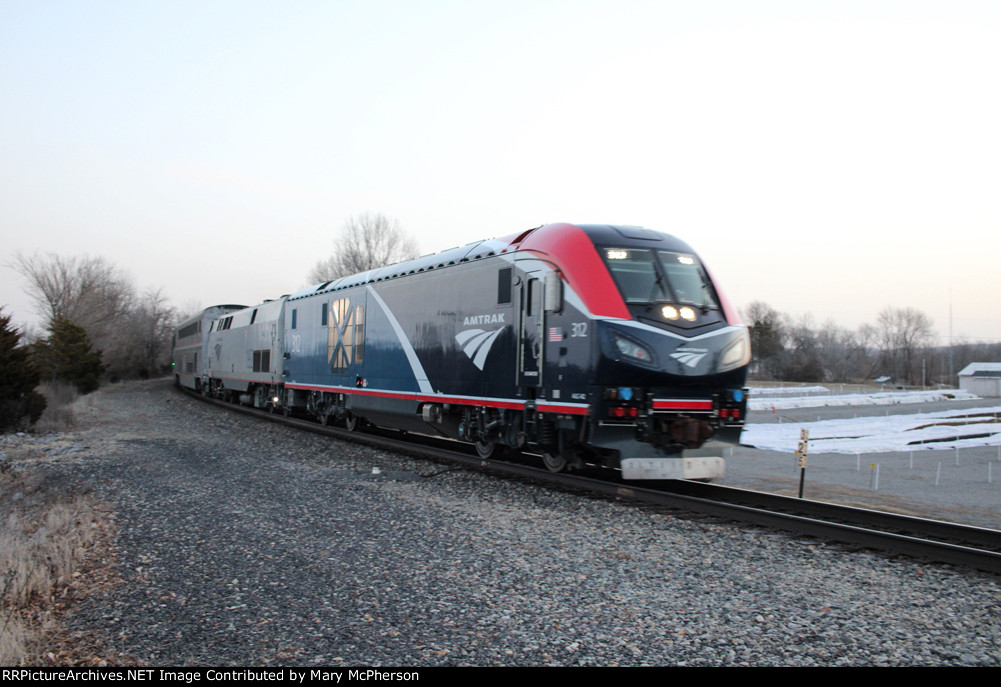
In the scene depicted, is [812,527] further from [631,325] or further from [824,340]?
[824,340]

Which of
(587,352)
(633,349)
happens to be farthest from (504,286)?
(633,349)

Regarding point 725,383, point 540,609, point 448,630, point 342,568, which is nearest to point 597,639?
point 540,609

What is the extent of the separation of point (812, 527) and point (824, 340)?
5744 inches

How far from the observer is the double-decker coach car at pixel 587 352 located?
868cm

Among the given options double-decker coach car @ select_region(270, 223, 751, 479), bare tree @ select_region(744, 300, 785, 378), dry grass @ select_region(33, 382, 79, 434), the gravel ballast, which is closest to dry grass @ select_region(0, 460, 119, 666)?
the gravel ballast

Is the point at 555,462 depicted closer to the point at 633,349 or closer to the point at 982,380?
the point at 633,349

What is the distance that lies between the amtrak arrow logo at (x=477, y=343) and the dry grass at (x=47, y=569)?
18.5 ft

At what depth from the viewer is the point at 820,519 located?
7711mm

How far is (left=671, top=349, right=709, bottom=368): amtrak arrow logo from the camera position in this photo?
870 cm

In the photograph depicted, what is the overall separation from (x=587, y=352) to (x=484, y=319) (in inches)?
110

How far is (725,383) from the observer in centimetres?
911

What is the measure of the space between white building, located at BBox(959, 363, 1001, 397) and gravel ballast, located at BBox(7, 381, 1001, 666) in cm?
8552

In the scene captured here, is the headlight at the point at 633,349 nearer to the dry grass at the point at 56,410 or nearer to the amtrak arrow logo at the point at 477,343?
the amtrak arrow logo at the point at 477,343

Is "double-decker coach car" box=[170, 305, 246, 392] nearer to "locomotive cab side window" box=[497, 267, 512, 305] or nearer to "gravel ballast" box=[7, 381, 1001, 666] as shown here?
"locomotive cab side window" box=[497, 267, 512, 305]
